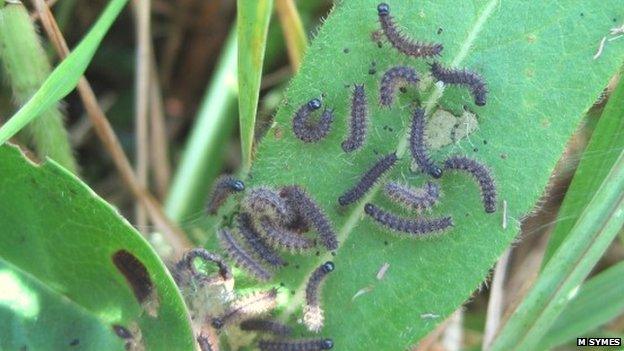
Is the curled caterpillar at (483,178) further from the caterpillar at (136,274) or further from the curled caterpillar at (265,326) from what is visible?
the caterpillar at (136,274)

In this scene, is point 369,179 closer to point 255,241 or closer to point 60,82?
point 255,241

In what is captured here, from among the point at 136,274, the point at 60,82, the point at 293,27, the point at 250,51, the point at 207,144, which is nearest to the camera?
the point at 136,274

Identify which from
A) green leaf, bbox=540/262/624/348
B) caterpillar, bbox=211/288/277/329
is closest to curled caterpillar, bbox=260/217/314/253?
caterpillar, bbox=211/288/277/329

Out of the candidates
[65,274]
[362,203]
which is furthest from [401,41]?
[65,274]

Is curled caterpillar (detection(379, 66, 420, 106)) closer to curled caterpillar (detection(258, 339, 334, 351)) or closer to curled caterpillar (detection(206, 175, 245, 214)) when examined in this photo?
curled caterpillar (detection(206, 175, 245, 214))

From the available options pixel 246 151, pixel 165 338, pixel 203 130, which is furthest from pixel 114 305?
pixel 203 130

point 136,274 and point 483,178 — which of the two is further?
point 483,178

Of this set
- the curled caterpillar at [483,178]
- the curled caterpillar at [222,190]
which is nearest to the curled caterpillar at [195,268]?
the curled caterpillar at [222,190]
